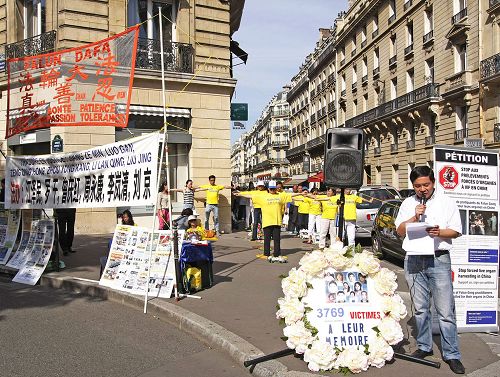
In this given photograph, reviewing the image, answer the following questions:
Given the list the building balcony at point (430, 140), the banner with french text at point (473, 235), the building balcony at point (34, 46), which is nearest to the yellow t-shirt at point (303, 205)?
the building balcony at point (34, 46)

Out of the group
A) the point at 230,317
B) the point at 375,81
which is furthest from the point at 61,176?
the point at 375,81

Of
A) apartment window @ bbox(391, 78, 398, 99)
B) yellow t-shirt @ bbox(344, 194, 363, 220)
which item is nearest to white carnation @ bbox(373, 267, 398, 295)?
yellow t-shirt @ bbox(344, 194, 363, 220)

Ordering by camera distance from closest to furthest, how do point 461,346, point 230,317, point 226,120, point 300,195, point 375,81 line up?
point 461,346, point 230,317, point 300,195, point 226,120, point 375,81

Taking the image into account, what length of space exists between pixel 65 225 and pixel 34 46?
7.57 meters

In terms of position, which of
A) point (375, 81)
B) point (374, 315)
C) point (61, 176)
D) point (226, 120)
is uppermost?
point (375, 81)

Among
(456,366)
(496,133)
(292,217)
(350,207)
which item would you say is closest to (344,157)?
(456,366)

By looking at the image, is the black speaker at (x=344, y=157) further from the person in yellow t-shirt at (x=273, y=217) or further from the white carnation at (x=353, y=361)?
the white carnation at (x=353, y=361)

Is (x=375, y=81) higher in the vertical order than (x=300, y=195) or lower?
higher

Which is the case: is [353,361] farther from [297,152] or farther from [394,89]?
[297,152]

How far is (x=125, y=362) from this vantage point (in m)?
4.99

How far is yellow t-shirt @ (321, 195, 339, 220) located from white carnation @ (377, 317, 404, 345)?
25.2 feet

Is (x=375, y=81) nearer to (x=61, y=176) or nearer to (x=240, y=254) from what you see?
(x=240, y=254)

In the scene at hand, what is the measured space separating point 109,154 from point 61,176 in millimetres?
1520

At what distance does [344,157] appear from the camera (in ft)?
26.0
